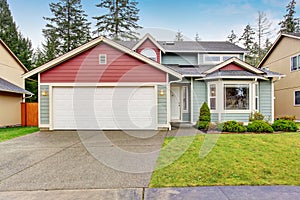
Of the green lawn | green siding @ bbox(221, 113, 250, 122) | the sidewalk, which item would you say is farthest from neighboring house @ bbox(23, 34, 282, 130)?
the sidewalk

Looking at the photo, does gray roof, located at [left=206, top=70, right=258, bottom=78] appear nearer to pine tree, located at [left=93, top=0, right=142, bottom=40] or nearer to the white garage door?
the white garage door

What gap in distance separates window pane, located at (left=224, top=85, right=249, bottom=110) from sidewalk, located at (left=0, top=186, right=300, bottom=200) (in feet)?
27.3

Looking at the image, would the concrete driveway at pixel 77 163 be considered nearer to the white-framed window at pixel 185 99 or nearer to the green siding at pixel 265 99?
the white-framed window at pixel 185 99

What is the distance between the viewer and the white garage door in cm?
1048

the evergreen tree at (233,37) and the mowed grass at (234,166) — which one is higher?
the evergreen tree at (233,37)

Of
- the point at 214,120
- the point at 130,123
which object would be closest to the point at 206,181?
the point at 130,123

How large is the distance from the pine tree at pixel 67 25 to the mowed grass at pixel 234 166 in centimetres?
2418

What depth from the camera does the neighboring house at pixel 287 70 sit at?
15.3m

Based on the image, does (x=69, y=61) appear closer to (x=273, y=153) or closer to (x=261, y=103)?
(x=273, y=153)

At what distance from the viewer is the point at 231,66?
12.4m

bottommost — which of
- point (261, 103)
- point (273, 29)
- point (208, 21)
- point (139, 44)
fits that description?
point (261, 103)

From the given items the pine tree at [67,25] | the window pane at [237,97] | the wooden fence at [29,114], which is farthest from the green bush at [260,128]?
the pine tree at [67,25]

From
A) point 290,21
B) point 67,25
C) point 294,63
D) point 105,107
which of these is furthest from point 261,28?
point 105,107

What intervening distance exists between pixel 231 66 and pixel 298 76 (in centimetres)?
616
